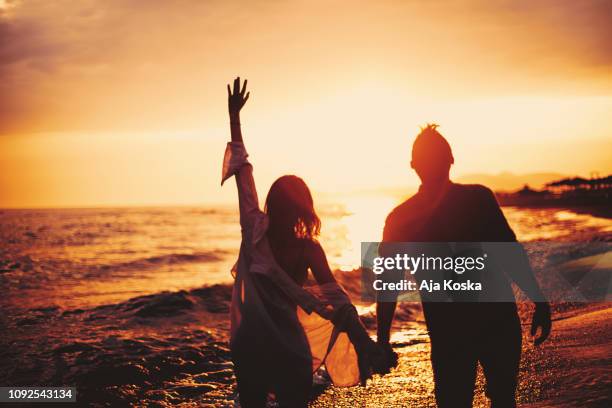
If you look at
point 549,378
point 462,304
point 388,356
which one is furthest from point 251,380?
point 549,378

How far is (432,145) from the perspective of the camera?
11.5 feet

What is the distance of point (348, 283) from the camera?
61.2 feet

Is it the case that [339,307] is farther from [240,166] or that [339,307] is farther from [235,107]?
[235,107]

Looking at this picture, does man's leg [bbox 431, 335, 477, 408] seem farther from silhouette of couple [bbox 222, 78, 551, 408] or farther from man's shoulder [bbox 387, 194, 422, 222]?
man's shoulder [bbox 387, 194, 422, 222]

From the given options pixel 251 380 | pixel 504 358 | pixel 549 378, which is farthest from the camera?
pixel 549 378

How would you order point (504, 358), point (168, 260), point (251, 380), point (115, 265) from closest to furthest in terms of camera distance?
point (504, 358) → point (251, 380) → point (115, 265) → point (168, 260)

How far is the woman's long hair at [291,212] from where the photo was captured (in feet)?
11.0

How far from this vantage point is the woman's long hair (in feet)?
11.0

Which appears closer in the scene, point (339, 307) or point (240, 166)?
point (339, 307)

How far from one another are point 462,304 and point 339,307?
785mm

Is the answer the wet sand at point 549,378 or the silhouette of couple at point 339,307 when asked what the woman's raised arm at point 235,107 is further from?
the wet sand at point 549,378

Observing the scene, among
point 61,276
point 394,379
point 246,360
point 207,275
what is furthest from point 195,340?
point 61,276

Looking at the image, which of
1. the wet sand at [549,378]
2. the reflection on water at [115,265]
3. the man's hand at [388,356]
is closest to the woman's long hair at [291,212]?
the man's hand at [388,356]

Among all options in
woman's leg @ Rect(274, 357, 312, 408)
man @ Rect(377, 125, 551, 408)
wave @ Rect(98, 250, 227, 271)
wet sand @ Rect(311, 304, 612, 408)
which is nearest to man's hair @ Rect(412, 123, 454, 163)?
man @ Rect(377, 125, 551, 408)
